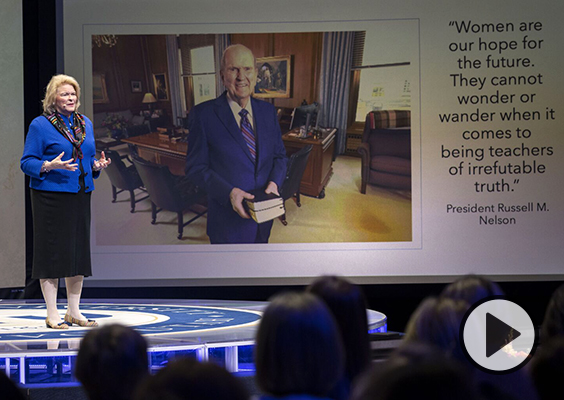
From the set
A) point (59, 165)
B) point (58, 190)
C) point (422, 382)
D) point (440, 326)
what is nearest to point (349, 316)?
point (440, 326)

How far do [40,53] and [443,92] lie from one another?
3746 mm

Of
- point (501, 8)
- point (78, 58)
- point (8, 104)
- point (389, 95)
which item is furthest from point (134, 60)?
point (501, 8)

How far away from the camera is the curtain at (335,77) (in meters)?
7.13

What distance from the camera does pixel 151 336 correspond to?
3395 mm

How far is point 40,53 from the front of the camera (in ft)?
23.0

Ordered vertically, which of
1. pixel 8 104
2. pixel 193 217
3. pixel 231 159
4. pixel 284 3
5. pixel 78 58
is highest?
pixel 284 3

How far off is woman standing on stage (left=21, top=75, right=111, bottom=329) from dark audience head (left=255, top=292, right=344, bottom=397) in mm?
2876

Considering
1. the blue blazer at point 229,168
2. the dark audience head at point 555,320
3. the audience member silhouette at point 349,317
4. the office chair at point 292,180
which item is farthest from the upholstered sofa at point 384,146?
the dark audience head at point 555,320

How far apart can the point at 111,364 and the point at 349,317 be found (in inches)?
29.3

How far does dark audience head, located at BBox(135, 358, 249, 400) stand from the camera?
3.41 feet

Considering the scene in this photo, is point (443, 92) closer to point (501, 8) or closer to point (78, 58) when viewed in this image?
point (501, 8)

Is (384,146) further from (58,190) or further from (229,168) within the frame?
(58,190)
